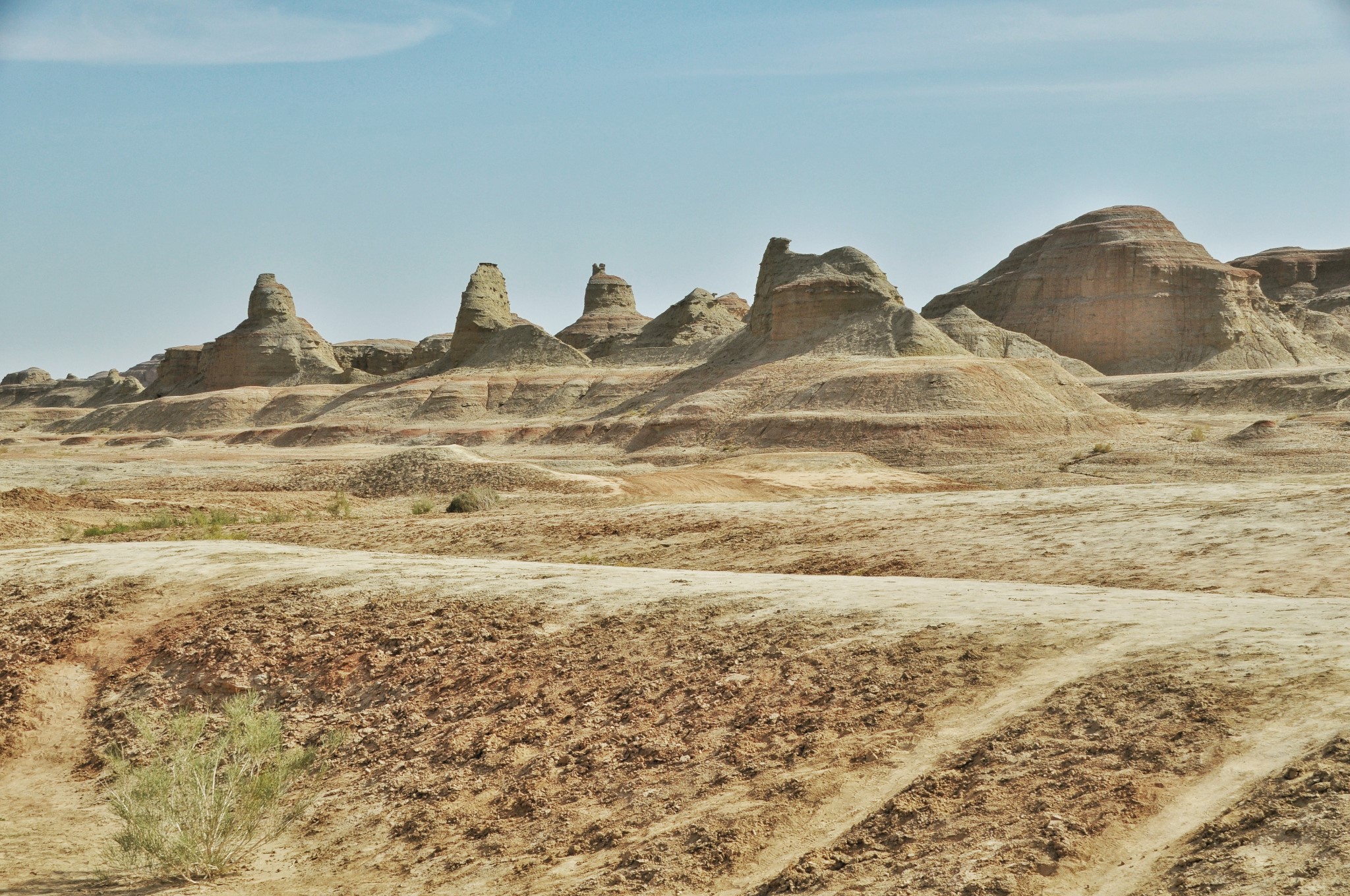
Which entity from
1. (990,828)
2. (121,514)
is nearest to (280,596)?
(990,828)

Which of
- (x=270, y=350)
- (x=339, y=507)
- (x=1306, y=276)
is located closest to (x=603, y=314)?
(x=270, y=350)

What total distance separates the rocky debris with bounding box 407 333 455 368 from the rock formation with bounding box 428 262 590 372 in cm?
444

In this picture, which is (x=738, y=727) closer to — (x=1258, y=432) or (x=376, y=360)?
(x=1258, y=432)

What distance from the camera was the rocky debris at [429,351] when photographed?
310 feet

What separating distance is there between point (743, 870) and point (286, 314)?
9873 cm

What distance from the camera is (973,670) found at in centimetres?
834

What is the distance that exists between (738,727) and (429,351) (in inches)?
3528

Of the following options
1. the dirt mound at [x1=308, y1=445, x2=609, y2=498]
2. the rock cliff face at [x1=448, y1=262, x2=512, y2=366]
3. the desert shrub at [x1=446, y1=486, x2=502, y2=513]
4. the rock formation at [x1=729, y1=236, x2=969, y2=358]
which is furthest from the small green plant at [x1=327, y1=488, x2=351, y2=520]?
the rock cliff face at [x1=448, y1=262, x2=512, y2=366]

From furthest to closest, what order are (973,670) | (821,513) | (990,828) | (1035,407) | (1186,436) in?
1. (1035,407)
2. (1186,436)
3. (821,513)
4. (973,670)
5. (990,828)

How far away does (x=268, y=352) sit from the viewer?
9488 cm

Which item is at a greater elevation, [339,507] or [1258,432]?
[339,507]

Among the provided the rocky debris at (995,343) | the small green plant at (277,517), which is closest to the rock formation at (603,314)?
the rocky debris at (995,343)

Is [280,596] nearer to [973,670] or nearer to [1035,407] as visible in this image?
[973,670]

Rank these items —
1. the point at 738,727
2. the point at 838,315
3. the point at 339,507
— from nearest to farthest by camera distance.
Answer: the point at 738,727
the point at 339,507
the point at 838,315
